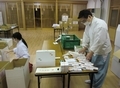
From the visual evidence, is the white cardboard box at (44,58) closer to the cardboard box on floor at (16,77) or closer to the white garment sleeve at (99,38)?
the cardboard box on floor at (16,77)

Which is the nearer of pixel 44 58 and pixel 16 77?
pixel 44 58

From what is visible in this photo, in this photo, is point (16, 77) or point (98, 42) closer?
point (98, 42)

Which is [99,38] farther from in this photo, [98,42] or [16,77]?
[16,77]

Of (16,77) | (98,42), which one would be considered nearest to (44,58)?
(16,77)

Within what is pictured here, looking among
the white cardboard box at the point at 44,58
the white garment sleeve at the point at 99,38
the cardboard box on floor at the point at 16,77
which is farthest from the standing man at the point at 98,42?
the cardboard box on floor at the point at 16,77

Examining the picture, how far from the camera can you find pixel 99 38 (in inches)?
68.1

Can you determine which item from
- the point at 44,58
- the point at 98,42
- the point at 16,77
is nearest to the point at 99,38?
the point at 98,42

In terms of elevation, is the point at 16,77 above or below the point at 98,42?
below

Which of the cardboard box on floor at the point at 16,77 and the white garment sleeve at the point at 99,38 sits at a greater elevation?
the white garment sleeve at the point at 99,38

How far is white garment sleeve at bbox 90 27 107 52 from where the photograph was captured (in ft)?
5.66

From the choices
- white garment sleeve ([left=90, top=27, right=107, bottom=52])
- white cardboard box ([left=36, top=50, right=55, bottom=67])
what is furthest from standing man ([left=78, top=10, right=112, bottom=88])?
white cardboard box ([left=36, top=50, right=55, bottom=67])

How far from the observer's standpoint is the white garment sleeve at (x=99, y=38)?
5.66 feet

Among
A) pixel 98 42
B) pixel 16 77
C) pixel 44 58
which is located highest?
pixel 98 42

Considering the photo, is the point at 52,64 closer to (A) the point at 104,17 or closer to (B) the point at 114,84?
(B) the point at 114,84
